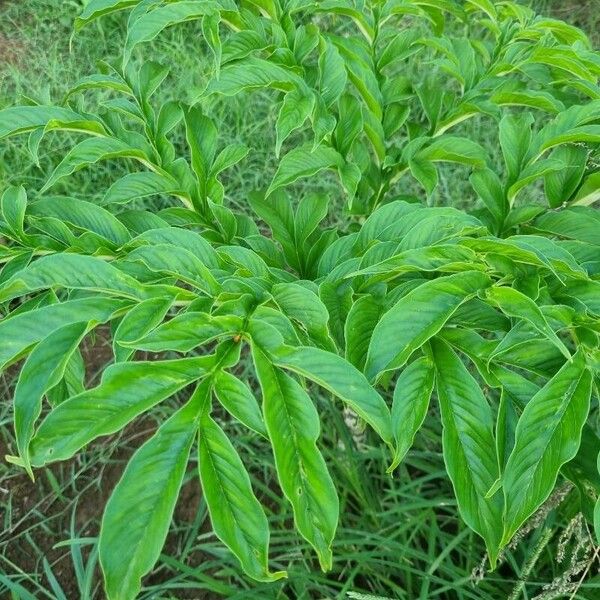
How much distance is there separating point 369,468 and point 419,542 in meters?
0.20

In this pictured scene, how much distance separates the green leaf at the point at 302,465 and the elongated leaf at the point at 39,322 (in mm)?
169

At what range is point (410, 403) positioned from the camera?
2.05 feet

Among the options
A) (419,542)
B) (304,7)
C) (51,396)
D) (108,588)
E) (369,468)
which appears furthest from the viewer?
(369,468)

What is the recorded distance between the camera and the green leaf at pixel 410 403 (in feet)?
2.00

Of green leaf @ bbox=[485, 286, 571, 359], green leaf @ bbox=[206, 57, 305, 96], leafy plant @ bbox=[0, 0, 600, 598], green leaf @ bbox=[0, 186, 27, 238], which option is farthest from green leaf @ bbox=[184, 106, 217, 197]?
green leaf @ bbox=[485, 286, 571, 359]

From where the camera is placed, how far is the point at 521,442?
574 millimetres

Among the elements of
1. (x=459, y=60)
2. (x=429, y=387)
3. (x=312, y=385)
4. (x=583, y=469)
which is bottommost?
(x=312, y=385)

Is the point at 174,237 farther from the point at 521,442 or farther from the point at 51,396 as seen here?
the point at 521,442

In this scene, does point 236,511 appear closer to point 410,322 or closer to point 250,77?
point 410,322

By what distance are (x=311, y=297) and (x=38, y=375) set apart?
251mm

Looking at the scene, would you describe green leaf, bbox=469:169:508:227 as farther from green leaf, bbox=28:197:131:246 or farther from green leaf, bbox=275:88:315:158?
green leaf, bbox=28:197:131:246

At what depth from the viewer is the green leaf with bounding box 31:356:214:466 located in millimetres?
514

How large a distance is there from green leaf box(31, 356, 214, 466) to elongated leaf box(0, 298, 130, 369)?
3.5 inches

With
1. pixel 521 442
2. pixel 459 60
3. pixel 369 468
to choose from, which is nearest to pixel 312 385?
pixel 369 468
